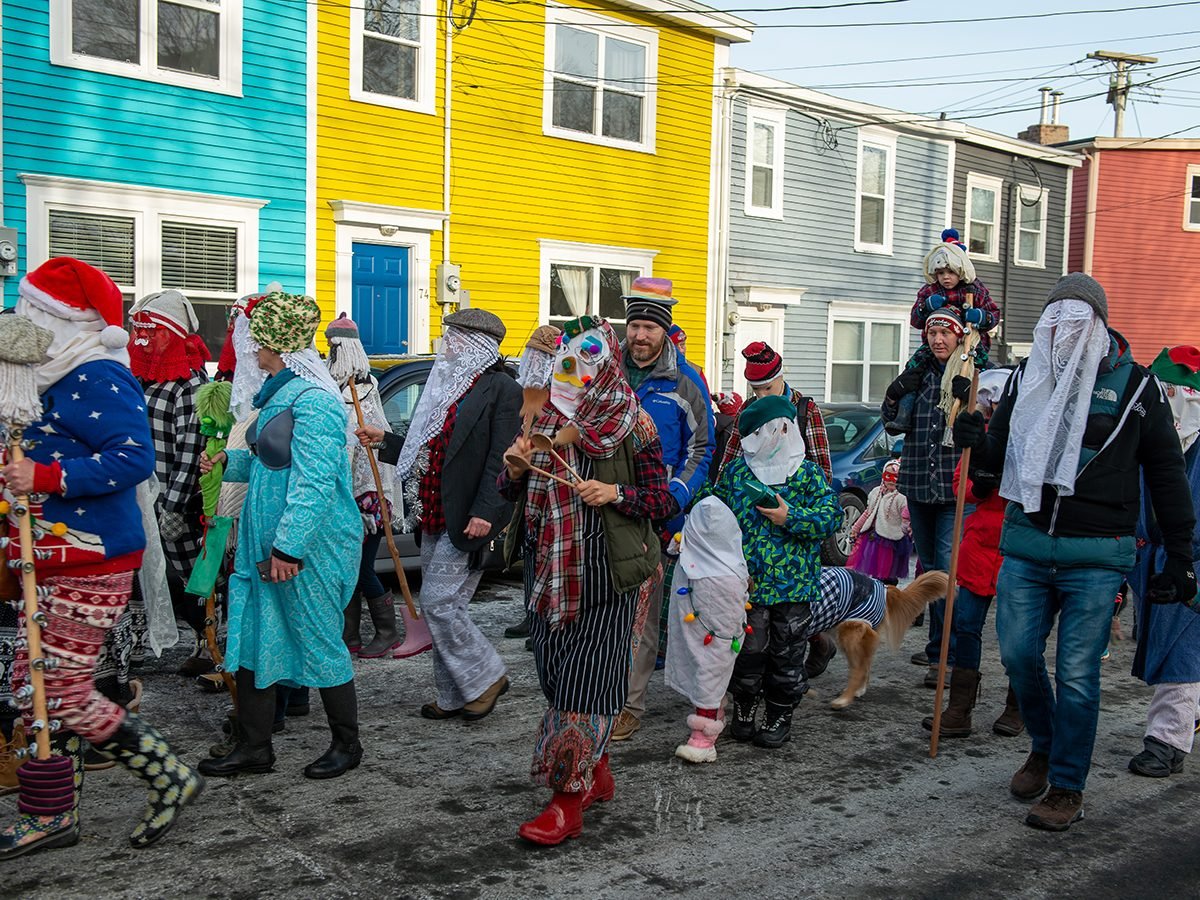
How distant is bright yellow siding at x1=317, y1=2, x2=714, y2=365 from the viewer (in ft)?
46.8

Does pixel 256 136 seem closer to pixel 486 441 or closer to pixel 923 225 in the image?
pixel 486 441

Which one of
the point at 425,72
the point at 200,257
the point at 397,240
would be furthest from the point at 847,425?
the point at 200,257

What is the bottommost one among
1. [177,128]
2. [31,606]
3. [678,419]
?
[31,606]

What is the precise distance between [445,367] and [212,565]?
1.41 m

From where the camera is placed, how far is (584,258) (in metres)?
17.0

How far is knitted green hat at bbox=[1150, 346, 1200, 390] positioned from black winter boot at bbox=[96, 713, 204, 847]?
4542 millimetres

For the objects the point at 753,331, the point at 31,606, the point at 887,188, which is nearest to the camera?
the point at 31,606

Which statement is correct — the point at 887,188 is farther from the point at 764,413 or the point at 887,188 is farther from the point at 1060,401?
the point at 1060,401

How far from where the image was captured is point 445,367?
18.4ft

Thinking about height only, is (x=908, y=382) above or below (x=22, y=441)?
above

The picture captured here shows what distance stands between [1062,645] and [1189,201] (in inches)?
1089

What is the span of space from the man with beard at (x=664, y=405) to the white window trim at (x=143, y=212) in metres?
8.44

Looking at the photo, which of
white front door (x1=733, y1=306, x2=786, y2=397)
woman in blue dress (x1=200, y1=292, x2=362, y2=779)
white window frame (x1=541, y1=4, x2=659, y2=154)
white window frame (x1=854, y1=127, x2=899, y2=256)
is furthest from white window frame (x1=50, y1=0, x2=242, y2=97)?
white window frame (x1=854, y1=127, x2=899, y2=256)

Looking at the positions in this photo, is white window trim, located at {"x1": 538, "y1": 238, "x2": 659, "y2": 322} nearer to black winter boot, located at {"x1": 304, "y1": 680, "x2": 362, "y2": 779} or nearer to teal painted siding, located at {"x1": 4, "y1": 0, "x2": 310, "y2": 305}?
teal painted siding, located at {"x1": 4, "y1": 0, "x2": 310, "y2": 305}
